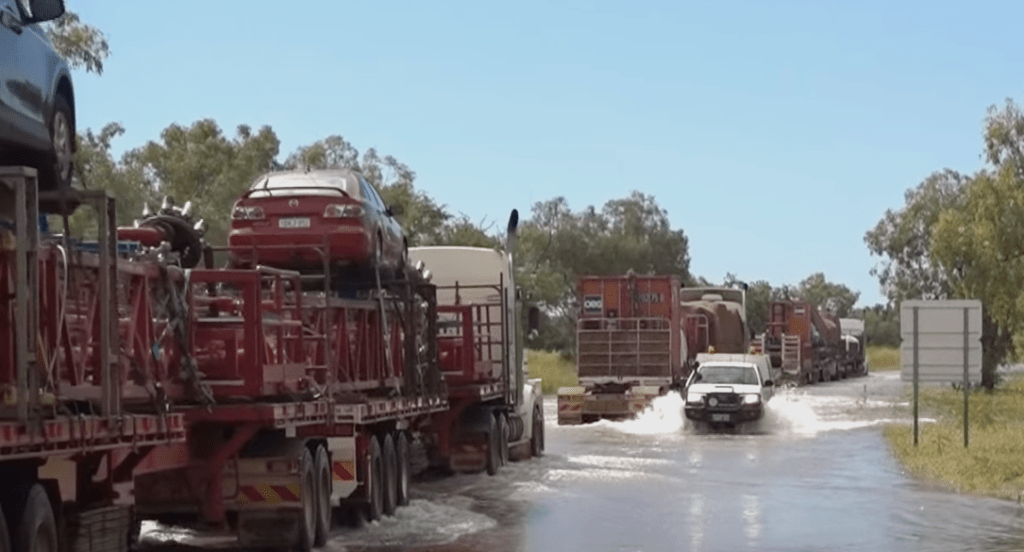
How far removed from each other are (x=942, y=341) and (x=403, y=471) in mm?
11515

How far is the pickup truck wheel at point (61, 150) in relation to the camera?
1236 centimetres

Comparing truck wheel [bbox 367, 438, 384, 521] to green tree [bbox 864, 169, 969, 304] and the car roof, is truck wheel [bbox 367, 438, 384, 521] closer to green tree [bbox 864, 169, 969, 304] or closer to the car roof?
the car roof

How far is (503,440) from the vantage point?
2573cm

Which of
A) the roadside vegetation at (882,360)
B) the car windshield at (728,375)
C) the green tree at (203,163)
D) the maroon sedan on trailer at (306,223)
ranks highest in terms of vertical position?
the green tree at (203,163)

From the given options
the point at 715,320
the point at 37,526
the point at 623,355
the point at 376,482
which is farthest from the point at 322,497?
the point at 715,320

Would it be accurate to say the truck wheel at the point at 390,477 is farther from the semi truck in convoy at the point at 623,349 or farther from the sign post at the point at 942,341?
the semi truck in convoy at the point at 623,349

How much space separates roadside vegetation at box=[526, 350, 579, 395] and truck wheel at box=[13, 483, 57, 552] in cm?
5241

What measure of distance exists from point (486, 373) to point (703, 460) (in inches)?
199

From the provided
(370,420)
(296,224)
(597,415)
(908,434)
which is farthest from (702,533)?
(597,415)

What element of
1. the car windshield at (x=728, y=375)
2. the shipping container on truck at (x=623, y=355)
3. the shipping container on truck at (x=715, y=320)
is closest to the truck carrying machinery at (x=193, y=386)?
the car windshield at (x=728, y=375)

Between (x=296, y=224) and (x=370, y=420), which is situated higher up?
(x=296, y=224)

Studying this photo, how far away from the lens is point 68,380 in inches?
391

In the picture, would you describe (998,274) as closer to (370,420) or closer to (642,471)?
(642,471)

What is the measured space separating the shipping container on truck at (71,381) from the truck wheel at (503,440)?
44.7 feet
